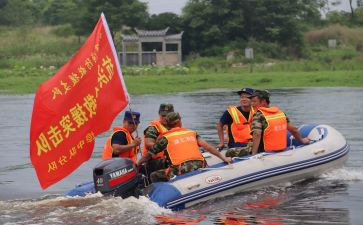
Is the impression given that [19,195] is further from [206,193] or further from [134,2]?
[134,2]

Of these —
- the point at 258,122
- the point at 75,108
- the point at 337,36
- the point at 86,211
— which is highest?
the point at 337,36

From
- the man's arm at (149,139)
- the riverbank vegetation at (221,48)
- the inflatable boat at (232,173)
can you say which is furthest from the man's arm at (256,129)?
the riverbank vegetation at (221,48)

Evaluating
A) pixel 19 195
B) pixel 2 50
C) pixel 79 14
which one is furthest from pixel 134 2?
pixel 19 195

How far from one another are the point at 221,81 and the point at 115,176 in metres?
33.7

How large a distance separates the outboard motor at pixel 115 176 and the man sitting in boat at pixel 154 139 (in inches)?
23.6

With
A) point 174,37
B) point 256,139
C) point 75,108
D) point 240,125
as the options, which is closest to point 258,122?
point 256,139

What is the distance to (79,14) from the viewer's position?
6359 centimetres

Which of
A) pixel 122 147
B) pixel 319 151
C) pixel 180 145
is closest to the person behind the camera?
pixel 180 145

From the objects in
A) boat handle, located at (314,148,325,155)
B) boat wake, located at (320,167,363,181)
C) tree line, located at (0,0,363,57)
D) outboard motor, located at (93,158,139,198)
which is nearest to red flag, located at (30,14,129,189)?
outboard motor, located at (93,158,139,198)

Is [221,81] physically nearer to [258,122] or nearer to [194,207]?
[258,122]

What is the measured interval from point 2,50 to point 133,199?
53645 mm

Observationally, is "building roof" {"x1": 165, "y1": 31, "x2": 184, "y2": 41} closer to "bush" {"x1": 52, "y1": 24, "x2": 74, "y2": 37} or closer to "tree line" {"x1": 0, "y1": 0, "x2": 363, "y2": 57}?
"tree line" {"x1": 0, "y1": 0, "x2": 363, "y2": 57}

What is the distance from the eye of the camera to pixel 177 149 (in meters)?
11.5

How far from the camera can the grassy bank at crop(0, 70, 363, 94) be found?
42.4 meters
